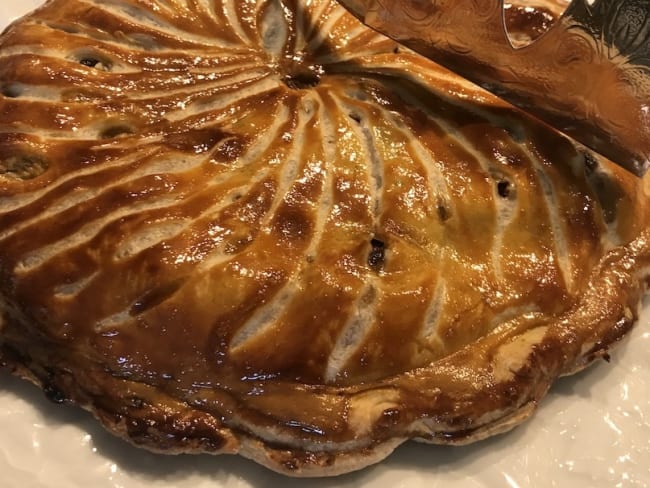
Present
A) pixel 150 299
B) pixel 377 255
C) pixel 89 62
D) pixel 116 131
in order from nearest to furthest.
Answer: pixel 150 299, pixel 377 255, pixel 116 131, pixel 89 62

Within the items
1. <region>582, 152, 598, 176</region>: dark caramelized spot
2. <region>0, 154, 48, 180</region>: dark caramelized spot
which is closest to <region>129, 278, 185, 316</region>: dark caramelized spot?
<region>0, 154, 48, 180</region>: dark caramelized spot

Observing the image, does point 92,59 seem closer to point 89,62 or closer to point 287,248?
point 89,62

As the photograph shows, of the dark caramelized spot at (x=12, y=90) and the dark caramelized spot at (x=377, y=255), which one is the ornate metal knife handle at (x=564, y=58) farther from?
the dark caramelized spot at (x=12, y=90)

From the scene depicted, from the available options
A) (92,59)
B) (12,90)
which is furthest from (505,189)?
(12,90)

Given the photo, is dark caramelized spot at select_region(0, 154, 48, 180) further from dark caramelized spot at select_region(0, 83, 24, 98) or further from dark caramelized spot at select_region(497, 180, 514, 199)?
dark caramelized spot at select_region(497, 180, 514, 199)

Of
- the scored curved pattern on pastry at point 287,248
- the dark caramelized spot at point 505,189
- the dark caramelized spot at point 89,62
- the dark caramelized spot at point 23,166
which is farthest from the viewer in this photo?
the dark caramelized spot at point 89,62

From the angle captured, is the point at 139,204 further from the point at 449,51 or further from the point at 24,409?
the point at 449,51

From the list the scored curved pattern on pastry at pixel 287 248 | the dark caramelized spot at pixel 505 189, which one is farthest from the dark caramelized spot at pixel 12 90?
the dark caramelized spot at pixel 505 189
